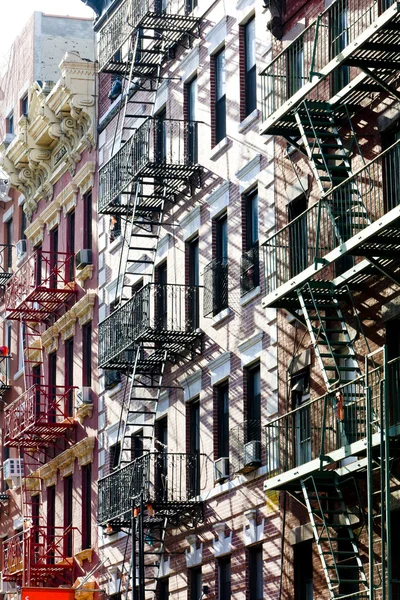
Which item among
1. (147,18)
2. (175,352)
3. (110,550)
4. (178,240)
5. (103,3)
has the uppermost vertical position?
(103,3)

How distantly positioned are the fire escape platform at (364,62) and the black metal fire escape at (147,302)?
8231 millimetres

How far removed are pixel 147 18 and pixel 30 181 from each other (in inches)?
556

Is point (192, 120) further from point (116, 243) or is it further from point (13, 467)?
point (13, 467)

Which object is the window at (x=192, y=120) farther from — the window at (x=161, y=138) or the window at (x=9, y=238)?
the window at (x=9, y=238)

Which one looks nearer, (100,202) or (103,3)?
(100,202)

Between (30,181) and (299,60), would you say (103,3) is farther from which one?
(299,60)

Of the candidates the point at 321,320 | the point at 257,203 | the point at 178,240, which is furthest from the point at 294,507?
the point at 178,240

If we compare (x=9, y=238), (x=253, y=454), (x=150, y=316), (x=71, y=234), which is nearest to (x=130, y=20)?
(x=150, y=316)

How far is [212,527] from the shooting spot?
36531 millimetres

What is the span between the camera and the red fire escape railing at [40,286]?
49719 millimetres

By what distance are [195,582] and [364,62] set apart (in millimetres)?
13453

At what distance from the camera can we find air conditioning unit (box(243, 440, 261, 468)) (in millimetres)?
34156

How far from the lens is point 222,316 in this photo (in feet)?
121

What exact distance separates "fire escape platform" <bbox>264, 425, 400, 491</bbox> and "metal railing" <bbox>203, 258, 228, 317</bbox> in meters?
6.52
